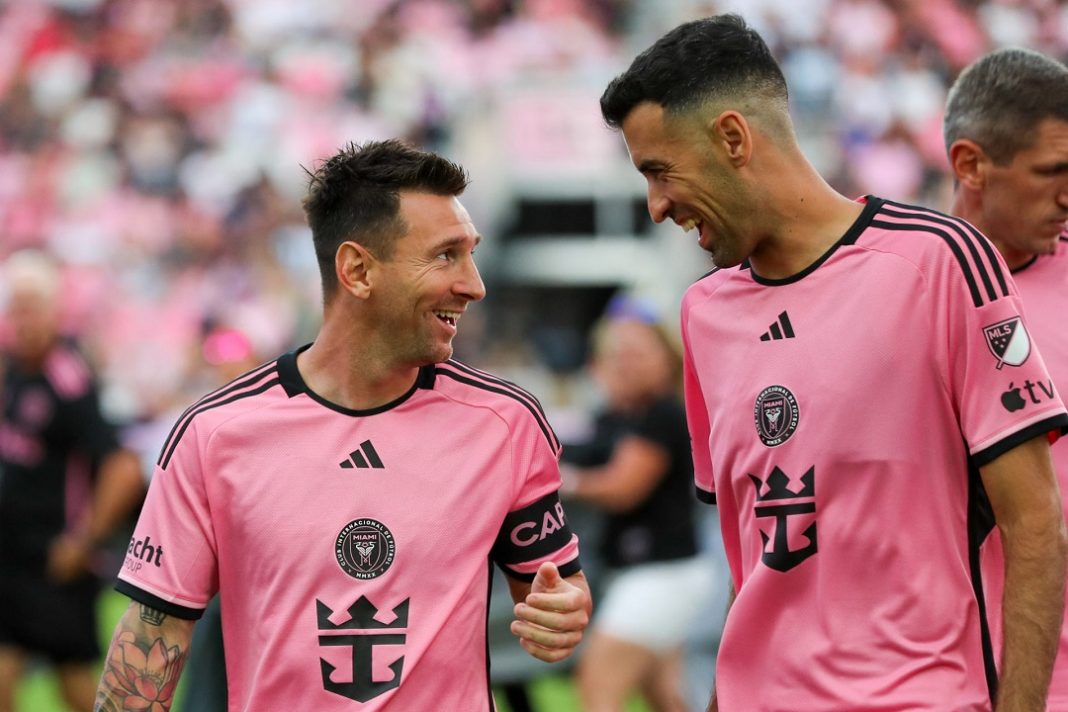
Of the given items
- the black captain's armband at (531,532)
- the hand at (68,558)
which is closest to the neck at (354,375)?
the black captain's armband at (531,532)

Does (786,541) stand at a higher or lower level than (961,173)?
lower

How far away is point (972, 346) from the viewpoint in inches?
121

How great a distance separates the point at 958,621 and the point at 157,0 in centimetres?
1862

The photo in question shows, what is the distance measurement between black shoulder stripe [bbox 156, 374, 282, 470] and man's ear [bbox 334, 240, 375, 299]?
287 millimetres

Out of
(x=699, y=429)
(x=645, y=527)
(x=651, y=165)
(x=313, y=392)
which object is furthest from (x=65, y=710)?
(x=651, y=165)

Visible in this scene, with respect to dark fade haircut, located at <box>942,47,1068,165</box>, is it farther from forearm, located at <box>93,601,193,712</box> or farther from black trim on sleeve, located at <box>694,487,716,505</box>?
forearm, located at <box>93,601,193,712</box>

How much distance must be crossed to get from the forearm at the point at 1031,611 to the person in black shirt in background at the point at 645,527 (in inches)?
176

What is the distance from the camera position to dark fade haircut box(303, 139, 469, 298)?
12.5 ft

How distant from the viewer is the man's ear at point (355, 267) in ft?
12.5

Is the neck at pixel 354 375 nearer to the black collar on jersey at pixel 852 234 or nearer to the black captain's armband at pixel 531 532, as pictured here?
the black captain's armband at pixel 531 532

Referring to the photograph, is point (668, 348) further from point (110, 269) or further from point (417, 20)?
point (417, 20)

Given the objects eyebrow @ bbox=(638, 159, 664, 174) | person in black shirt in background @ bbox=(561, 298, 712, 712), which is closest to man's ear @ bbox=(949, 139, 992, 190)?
eyebrow @ bbox=(638, 159, 664, 174)

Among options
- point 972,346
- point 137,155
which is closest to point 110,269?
point 137,155

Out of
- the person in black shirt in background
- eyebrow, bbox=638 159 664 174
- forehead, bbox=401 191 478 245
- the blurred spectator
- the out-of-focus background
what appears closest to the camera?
eyebrow, bbox=638 159 664 174
